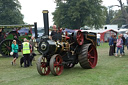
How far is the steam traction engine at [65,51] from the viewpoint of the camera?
677cm

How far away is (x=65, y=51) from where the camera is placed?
7469mm

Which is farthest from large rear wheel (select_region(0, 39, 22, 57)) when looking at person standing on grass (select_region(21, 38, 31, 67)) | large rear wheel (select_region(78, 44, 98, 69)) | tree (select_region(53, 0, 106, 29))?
tree (select_region(53, 0, 106, 29))

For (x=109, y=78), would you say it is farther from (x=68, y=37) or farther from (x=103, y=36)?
(x=103, y=36)

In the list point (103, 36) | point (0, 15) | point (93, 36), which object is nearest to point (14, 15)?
point (0, 15)

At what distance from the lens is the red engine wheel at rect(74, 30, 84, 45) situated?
751cm

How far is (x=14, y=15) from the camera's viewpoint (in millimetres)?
43000

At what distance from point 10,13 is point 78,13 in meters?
14.2

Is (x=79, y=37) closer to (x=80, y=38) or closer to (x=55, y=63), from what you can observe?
(x=80, y=38)

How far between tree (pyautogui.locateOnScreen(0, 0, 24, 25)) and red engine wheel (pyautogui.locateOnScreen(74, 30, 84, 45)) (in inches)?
1437

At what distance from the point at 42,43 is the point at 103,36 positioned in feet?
79.5

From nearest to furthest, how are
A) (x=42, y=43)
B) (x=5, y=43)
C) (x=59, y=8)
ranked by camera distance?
(x=42, y=43), (x=5, y=43), (x=59, y=8)

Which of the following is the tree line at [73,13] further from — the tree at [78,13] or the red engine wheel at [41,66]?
the red engine wheel at [41,66]

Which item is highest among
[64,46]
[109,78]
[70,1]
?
[70,1]

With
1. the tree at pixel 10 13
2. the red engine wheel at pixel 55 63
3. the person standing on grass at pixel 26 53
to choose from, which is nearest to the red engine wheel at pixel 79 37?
the red engine wheel at pixel 55 63
